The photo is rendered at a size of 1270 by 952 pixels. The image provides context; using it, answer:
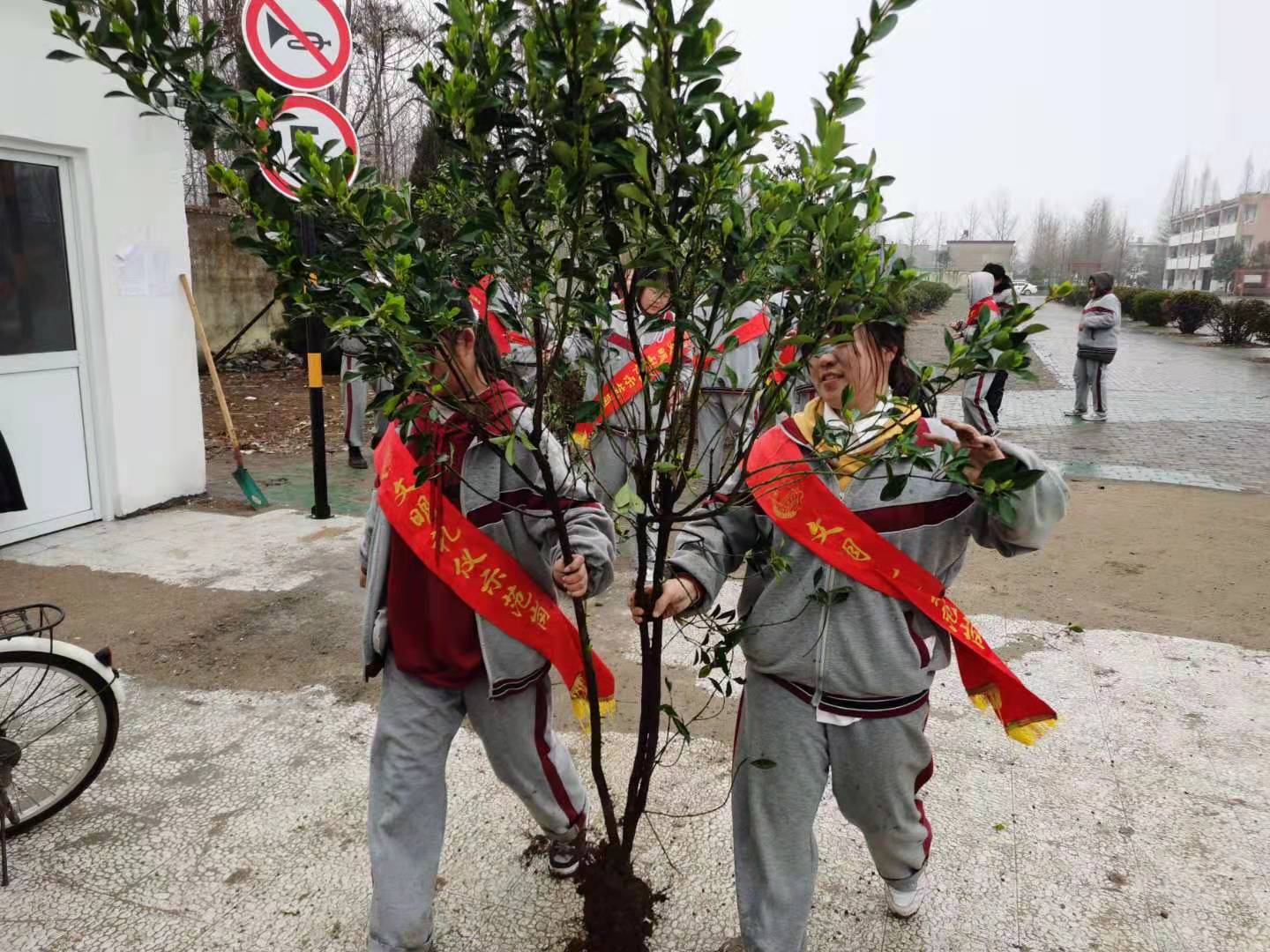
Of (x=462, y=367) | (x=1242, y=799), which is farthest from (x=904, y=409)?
(x=1242, y=799)

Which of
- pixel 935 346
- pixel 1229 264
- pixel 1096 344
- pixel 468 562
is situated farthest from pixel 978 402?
pixel 1229 264

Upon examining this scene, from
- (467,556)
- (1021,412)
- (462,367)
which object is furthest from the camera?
(1021,412)

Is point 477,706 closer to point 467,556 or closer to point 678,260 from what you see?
point 467,556

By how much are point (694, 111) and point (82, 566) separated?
194 inches

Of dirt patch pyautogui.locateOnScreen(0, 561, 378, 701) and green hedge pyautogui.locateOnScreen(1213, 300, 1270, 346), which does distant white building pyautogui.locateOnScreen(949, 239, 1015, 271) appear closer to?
green hedge pyautogui.locateOnScreen(1213, 300, 1270, 346)

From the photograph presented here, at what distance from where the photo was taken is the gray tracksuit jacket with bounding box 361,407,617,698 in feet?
7.09

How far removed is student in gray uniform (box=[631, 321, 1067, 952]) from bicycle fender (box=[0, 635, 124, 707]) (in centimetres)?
196

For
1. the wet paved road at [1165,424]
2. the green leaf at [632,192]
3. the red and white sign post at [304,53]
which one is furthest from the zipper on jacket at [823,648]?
the wet paved road at [1165,424]

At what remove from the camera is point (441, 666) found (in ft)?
7.50

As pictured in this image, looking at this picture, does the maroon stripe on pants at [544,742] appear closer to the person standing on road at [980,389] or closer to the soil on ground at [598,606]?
the soil on ground at [598,606]

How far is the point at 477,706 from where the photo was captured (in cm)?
236

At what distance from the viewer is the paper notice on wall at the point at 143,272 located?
5812mm

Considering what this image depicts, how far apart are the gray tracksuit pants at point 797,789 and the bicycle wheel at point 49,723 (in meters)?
2.08

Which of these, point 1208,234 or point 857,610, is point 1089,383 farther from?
point 1208,234
